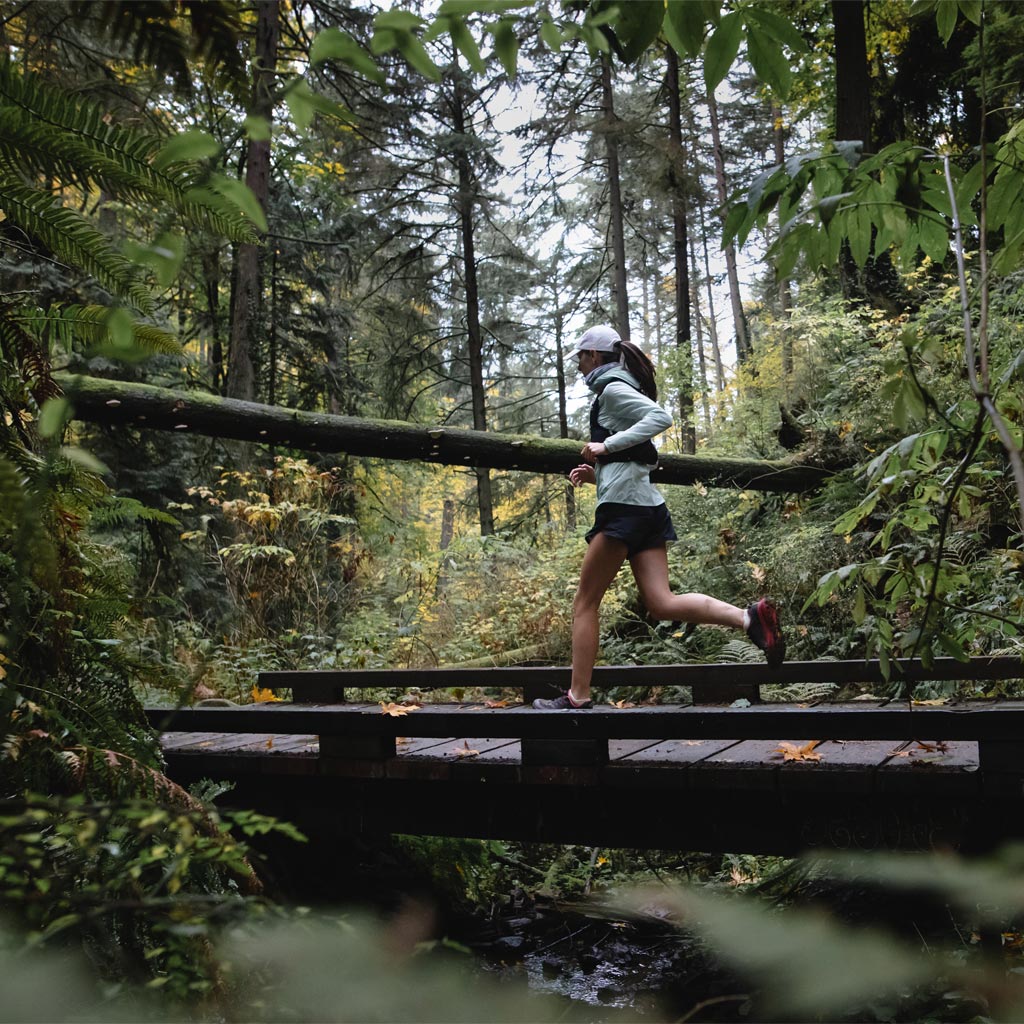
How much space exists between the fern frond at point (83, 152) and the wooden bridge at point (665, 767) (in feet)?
7.32

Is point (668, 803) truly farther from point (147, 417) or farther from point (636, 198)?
point (636, 198)

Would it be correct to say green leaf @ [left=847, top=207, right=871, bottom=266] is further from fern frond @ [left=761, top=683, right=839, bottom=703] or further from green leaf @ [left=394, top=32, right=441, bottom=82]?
fern frond @ [left=761, top=683, right=839, bottom=703]

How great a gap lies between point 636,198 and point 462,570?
12329mm

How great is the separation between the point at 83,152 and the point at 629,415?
323cm

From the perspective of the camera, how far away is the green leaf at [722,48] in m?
1.44

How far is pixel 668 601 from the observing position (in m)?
4.52

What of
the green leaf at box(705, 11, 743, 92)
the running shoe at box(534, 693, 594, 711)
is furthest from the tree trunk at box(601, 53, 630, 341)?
the green leaf at box(705, 11, 743, 92)

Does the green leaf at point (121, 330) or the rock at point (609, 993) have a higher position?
the green leaf at point (121, 330)

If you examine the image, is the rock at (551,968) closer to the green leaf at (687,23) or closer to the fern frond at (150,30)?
the green leaf at (687,23)

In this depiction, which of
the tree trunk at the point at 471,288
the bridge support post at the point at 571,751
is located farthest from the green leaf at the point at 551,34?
the tree trunk at the point at 471,288

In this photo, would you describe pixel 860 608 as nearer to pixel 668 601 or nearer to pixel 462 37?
pixel 462 37

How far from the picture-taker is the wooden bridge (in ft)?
10.4

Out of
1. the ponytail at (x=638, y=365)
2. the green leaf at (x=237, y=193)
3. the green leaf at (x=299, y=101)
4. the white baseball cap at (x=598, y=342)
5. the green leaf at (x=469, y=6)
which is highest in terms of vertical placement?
the white baseball cap at (x=598, y=342)

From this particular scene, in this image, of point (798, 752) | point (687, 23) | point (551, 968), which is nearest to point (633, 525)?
point (798, 752)
